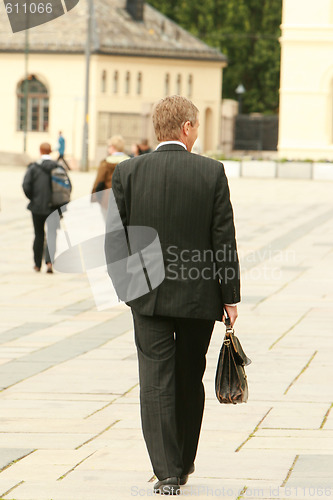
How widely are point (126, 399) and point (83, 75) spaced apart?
49.8 m

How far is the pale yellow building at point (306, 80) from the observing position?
1812 inches

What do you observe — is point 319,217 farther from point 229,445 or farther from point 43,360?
point 229,445

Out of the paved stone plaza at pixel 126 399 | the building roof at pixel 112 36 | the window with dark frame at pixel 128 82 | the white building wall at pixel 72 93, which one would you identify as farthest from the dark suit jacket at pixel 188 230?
the window with dark frame at pixel 128 82

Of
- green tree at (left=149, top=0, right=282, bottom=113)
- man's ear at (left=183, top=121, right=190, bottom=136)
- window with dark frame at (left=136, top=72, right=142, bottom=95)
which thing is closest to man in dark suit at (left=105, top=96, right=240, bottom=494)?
man's ear at (left=183, top=121, right=190, bottom=136)

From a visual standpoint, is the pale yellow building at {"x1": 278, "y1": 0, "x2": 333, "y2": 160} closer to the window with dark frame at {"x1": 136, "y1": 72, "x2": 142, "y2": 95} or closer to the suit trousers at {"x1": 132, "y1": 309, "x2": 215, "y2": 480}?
the window with dark frame at {"x1": 136, "y1": 72, "x2": 142, "y2": 95}

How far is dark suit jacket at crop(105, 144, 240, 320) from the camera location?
5105 millimetres

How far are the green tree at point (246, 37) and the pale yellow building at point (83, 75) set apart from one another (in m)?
9.85

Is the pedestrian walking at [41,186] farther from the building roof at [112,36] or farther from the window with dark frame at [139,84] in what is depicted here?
the window with dark frame at [139,84]

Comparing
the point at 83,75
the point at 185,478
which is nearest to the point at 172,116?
the point at 185,478

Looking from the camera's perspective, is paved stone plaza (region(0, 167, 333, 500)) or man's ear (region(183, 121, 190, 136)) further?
paved stone plaza (region(0, 167, 333, 500))

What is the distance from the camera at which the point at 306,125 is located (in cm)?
4684

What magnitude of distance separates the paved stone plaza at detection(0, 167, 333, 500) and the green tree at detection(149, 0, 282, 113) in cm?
5551

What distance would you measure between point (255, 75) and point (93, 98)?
17.3 meters

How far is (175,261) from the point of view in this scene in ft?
16.8
